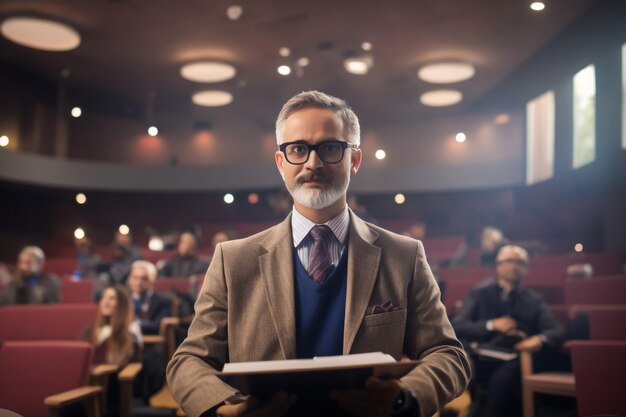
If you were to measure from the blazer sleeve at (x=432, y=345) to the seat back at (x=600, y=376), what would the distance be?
1516 millimetres

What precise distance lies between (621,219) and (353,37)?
170 inches

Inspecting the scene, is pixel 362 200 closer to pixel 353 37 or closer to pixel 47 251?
pixel 353 37

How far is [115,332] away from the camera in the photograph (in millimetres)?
3438

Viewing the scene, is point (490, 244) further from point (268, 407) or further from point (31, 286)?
point (268, 407)

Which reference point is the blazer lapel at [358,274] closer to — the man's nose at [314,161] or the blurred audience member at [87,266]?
the man's nose at [314,161]

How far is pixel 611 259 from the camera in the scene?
620 cm

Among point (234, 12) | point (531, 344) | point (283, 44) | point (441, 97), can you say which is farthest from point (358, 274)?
point (441, 97)

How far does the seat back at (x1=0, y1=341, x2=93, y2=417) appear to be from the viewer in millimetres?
2604

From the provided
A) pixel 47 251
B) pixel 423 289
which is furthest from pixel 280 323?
pixel 47 251

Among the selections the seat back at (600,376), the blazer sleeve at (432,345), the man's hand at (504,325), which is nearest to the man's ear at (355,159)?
the blazer sleeve at (432,345)

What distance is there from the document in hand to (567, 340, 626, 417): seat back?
1803 millimetres

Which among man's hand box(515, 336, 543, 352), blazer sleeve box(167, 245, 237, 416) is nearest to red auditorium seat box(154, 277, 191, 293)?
man's hand box(515, 336, 543, 352)

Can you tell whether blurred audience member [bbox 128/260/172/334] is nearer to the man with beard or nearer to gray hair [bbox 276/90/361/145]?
the man with beard

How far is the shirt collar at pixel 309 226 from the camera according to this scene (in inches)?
50.1
